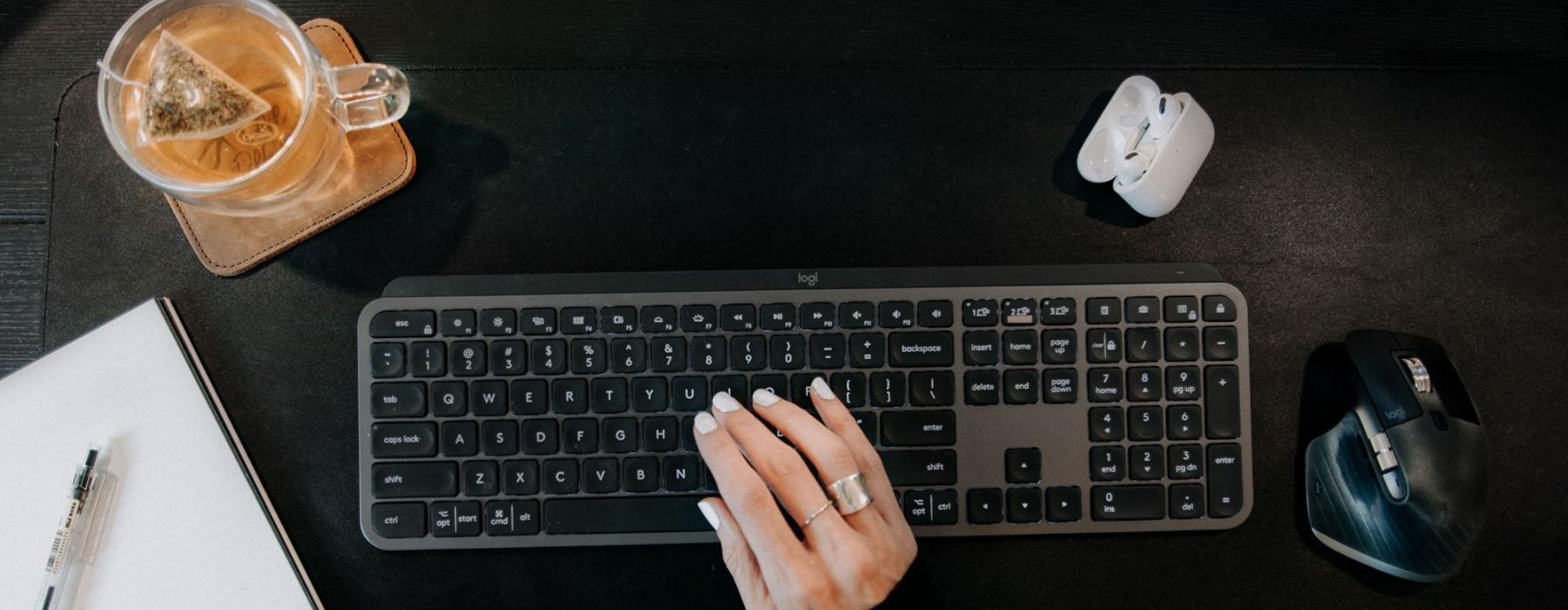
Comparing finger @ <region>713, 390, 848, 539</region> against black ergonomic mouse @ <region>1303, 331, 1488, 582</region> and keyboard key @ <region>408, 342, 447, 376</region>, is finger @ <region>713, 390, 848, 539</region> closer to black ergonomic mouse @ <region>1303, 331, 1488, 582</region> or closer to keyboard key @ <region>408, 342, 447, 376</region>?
keyboard key @ <region>408, 342, 447, 376</region>

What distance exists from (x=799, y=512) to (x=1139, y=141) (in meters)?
0.41

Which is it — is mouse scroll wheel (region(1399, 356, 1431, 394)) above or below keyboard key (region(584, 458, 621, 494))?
above

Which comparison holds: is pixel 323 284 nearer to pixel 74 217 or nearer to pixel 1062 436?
pixel 74 217

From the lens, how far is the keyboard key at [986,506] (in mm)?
709

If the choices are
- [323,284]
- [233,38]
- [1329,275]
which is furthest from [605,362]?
[1329,275]

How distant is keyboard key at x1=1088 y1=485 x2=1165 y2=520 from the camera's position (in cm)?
71

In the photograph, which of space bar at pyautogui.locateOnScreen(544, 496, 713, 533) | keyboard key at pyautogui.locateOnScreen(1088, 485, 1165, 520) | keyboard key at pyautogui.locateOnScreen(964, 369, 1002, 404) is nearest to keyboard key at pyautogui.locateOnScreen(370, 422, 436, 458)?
space bar at pyautogui.locateOnScreen(544, 496, 713, 533)

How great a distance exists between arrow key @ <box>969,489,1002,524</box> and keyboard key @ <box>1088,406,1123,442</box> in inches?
3.6

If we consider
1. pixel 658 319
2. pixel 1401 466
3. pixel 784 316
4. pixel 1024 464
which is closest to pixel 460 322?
pixel 658 319

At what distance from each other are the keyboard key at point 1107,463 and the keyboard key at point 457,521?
50cm

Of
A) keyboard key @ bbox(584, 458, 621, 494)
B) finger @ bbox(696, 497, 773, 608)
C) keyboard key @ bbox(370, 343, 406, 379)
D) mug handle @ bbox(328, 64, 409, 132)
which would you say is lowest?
finger @ bbox(696, 497, 773, 608)

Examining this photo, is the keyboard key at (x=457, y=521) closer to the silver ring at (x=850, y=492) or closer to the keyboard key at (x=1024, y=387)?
the silver ring at (x=850, y=492)

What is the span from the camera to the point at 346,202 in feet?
2.39

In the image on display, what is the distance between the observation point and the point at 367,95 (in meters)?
0.67
